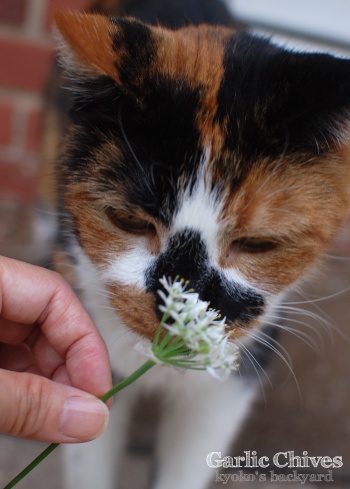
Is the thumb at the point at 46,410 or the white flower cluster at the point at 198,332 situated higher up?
the white flower cluster at the point at 198,332

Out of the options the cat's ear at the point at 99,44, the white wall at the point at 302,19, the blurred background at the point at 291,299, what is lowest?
the blurred background at the point at 291,299

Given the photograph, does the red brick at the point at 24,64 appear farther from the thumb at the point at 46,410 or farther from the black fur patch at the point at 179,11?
the thumb at the point at 46,410

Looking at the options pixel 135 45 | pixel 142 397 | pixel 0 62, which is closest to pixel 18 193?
pixel 0 62

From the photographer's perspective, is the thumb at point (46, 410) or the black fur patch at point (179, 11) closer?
the thumb at point (46, 410)

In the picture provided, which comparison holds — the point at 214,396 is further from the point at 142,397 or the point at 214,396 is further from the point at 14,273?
the point at 14,273

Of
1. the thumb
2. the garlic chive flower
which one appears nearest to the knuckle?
the thumb

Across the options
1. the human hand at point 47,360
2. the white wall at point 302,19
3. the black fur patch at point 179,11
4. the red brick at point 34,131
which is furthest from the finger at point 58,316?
the red brick at point 34,131

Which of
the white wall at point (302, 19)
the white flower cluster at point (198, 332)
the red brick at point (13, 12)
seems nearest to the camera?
the white flower cluster at point (198, 332)

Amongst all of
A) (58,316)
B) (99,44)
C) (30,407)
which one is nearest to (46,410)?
(30,407)

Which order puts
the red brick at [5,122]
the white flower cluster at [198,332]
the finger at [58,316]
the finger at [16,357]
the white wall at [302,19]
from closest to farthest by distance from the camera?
the white flower cluster at [198,332], the finger at [58,316], the finger at [16,357], the white wall at [302,19], the red brick at [5,122]
